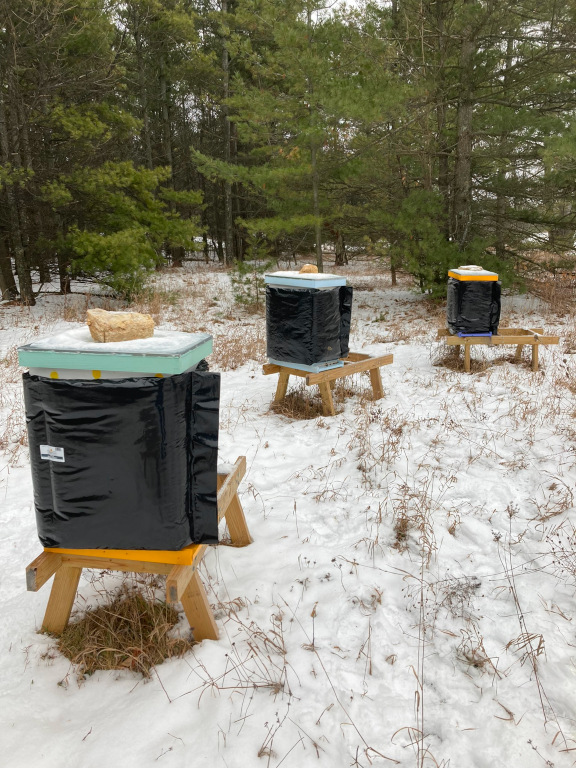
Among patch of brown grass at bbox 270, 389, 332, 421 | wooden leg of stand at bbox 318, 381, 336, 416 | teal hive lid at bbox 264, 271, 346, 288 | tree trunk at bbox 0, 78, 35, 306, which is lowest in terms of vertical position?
patch of brown grass at bbox 270, 389, 332, 421

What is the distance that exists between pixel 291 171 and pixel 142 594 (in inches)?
361

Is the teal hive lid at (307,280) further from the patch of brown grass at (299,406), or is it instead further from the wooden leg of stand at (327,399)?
the patch of brown grass at (299,406)

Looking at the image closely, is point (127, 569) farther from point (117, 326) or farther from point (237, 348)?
point (237, 348)

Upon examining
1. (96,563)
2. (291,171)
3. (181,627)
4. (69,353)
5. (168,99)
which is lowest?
(181,627)

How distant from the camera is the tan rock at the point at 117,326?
7.41 ft

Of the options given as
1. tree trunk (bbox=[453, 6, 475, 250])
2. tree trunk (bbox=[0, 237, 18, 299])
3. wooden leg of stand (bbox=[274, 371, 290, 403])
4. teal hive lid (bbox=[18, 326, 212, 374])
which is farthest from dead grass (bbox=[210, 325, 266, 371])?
tree trunk (bbox=[0, 237, 18, 299])

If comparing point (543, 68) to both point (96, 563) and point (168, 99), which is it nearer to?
point (96, 563)

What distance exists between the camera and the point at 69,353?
207 cm

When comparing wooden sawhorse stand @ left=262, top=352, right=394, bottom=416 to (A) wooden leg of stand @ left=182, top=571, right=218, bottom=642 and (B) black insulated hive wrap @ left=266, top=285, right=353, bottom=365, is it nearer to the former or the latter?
(B) black insulated hive wrap @ left=266, top=285, right=353, bottom=365

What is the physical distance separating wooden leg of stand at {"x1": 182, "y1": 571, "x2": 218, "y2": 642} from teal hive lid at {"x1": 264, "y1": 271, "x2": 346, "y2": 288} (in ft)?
10.4

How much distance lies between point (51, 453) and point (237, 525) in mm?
1423

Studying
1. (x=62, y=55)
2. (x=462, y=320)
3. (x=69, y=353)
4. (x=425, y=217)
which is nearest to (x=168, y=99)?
(x=62, y=55)

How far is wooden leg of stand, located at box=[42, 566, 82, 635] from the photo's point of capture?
2.47 meters

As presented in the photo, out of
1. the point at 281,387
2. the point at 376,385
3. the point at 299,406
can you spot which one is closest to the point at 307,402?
the point at 299,406
